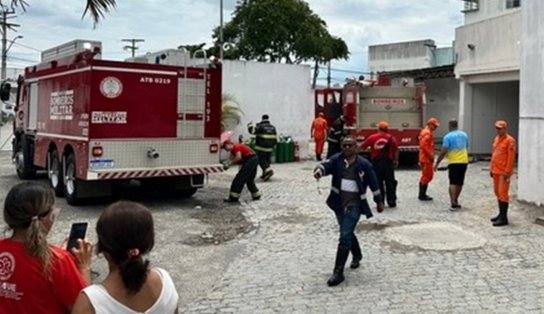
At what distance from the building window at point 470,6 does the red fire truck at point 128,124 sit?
4225 cm

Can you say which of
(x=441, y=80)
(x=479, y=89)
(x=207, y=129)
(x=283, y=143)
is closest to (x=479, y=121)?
(x=479, y=89)

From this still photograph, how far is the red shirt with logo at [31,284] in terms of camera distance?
2.49 m

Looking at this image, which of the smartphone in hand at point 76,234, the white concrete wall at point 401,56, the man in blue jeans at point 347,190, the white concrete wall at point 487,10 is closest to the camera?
the smartphone in hand at point 76,234

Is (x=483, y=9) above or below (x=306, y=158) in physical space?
above

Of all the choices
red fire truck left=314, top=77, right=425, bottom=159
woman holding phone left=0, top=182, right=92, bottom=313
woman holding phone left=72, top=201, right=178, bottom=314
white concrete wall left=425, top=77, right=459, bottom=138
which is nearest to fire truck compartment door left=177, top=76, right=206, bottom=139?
red fire truck left=314, top=77, right=425, bottom=159

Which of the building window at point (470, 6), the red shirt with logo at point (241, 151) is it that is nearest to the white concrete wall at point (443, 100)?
the red shirt with logo at point (241, 151)

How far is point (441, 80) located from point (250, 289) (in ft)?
71.4

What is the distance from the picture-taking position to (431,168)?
11.9 metres

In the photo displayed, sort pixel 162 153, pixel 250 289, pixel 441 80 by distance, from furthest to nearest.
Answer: pixel 441 80 → pixel 162 153 → pixel 250 289

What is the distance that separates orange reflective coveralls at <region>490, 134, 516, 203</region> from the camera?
31.0 ft

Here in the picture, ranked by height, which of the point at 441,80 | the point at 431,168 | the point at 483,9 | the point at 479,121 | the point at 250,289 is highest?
the point at 483,9

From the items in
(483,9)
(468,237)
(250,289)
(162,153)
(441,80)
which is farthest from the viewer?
(483,9)

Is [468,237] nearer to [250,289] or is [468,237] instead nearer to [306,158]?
[250,289]

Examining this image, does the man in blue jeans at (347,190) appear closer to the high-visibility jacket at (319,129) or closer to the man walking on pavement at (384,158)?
the man walking on pavement at (384,158)
